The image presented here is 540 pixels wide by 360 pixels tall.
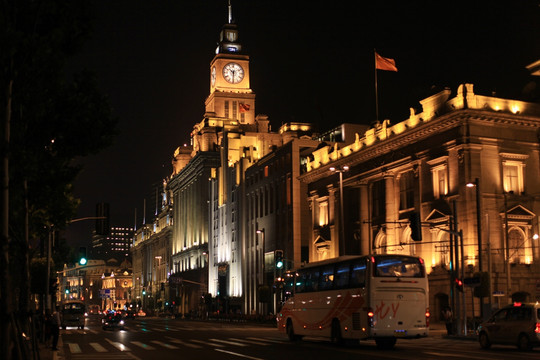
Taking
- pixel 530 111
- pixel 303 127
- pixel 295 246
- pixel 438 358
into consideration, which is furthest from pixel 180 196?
pixel 438 358

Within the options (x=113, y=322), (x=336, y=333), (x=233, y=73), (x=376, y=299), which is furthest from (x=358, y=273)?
(x=233, y=73)

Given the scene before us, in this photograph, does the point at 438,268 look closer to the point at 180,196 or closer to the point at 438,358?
the point at 438,358

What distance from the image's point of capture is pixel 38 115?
57.8 feet

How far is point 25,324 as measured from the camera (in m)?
21.5

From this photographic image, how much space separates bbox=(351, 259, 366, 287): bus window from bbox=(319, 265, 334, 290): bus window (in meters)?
2.16

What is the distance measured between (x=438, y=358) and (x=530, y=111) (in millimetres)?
36565

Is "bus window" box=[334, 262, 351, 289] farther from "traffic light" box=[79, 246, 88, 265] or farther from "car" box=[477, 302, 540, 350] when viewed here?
"traffic light" box=[79, 246, 88, 265]

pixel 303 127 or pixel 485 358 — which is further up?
pixel 303 127

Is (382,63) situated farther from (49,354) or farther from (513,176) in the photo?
(49,354)

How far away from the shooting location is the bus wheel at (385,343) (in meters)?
30.1

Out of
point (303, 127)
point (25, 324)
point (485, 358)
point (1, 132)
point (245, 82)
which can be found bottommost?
point (485, 358)

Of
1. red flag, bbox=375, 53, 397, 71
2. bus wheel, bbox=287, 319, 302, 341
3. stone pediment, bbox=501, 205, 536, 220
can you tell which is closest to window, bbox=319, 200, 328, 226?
red flag, bbox=375, 53, 397, 71

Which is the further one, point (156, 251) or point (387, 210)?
point (156, 251)

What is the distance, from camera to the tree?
16.4 m
